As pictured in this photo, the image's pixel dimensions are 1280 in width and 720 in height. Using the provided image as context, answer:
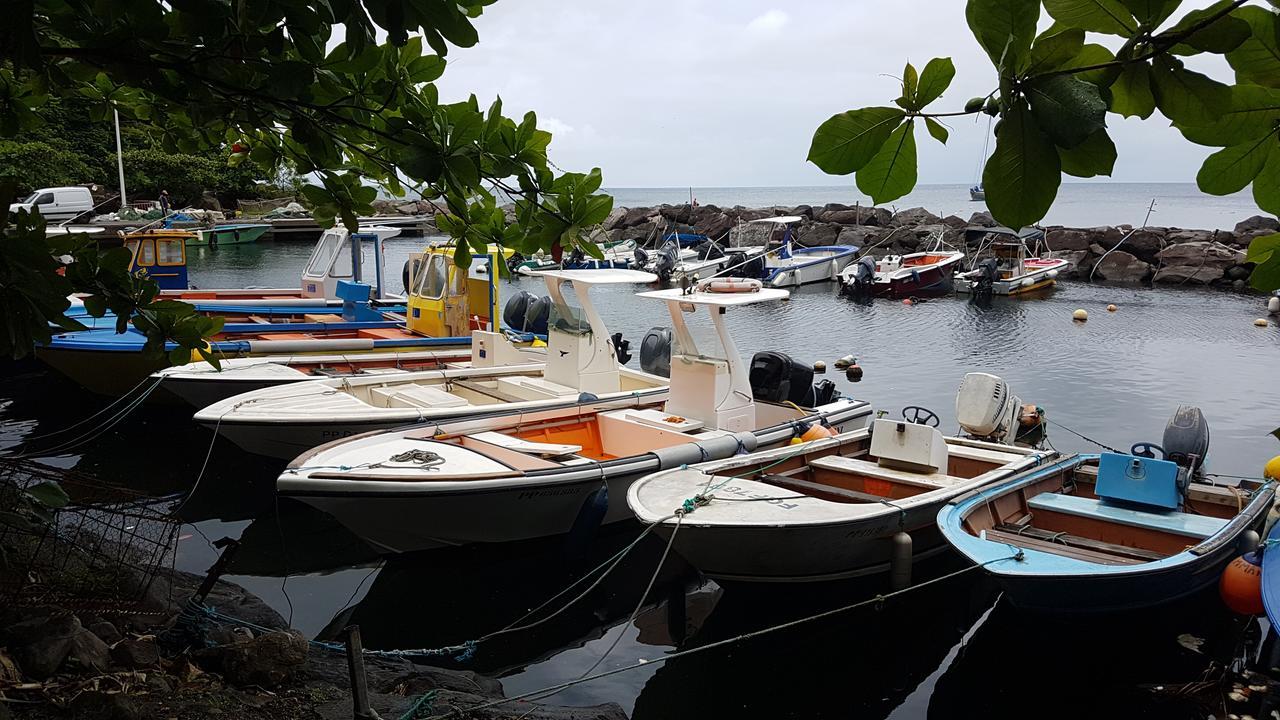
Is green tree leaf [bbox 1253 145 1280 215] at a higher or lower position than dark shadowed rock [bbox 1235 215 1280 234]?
lower

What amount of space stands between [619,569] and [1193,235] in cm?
4129

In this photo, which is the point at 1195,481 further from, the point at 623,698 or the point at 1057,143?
the point at 1057,143

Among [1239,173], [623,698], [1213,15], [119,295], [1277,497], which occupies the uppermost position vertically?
[1213,15]

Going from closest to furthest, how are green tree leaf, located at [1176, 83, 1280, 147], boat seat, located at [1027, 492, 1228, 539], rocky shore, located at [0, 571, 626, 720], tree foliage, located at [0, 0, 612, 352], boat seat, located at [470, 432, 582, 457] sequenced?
green tree leaf, located at [1176, 83, 1280, 147], tree foliage, located at [0, 0, 612, 352], rocky shore, located at [0, 571, 626, 720], boat seat, located at [1027, 492, 1228, 539], boat seat, located at [470, 432, 582, 457]

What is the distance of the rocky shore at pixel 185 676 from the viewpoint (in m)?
4.21

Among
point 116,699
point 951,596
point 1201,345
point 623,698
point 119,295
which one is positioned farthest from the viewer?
point 1201,345

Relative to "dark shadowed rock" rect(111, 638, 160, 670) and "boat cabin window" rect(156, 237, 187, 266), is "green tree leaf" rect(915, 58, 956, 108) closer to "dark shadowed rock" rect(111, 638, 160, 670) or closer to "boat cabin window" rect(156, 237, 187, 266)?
"dark shadowed rock" rect(111, 638, 160, 670)

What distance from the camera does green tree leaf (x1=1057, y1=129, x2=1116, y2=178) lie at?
1222 millimetres

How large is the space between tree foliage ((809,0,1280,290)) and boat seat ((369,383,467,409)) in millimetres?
9687

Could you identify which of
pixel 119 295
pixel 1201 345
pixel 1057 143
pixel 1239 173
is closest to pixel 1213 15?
pixel 1057 143

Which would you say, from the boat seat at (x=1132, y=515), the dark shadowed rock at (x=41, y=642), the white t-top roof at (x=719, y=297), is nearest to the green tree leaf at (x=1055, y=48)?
the dark shadowed rock at (x=41, y=642)

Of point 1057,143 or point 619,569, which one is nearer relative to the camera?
point 1057,143

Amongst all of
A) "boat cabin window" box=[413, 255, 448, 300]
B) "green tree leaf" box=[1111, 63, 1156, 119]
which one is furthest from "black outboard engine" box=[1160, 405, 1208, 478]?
"boat cabin window" box=[413, 255, 448, 300]

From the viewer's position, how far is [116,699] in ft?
13.6
